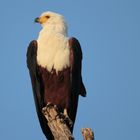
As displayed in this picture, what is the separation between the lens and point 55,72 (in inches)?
424

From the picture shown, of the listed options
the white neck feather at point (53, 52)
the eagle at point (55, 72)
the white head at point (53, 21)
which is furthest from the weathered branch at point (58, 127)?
the white head at point (53, 21)

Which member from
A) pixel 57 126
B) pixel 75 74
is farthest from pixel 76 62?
pixel 57 126

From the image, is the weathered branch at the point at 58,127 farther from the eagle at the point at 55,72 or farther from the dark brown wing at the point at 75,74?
the dark brown wing at the point at 75,74

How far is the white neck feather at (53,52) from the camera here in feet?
35.3

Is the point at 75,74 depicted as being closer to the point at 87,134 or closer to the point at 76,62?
the point at 76,62

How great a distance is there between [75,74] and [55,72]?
0.46 meters

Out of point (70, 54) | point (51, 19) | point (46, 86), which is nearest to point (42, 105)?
point (46, 86)

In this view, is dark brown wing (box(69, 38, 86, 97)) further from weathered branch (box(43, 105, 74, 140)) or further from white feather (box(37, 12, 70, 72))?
weathered branch (box(43, 105, 74, 140))

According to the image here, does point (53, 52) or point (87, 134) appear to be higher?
point (53, 52)

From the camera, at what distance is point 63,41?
1093 cm

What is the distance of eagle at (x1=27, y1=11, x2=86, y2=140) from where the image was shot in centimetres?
1080

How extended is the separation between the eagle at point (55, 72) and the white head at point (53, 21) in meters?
0.25

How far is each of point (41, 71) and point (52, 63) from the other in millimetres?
335

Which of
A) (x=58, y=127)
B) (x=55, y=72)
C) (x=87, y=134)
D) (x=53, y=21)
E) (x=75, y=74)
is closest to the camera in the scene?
(x=87, y=134)
